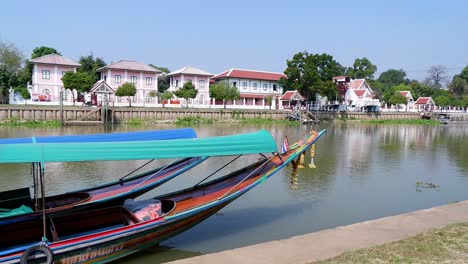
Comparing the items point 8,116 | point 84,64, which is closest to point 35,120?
point 8,116

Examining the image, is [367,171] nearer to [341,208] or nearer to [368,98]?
[341,208]

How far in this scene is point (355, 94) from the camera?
2667 inches

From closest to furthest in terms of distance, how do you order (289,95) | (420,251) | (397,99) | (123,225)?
(420,251) → (123,225) → (289,95) → (397,99)

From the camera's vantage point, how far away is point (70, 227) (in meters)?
7.26

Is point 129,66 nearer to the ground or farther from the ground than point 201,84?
farther from the ground

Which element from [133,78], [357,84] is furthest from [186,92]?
[357,84]

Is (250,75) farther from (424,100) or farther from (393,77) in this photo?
(393,77)

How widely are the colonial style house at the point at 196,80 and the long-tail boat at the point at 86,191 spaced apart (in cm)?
4551

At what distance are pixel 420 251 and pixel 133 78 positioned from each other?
49037mm

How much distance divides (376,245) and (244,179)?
3.00 metres

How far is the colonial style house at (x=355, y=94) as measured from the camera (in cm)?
6581

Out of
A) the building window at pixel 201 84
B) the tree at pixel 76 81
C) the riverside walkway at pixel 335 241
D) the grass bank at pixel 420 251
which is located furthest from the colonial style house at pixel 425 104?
the grass bank at pixel 420 251

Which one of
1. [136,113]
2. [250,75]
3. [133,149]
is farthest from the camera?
[250,75]

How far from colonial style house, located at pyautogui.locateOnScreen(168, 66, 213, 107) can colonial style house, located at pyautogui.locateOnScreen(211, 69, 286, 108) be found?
12.8 ft
